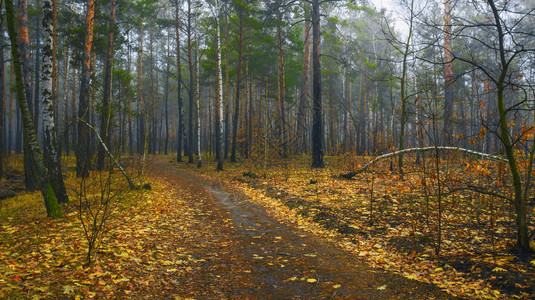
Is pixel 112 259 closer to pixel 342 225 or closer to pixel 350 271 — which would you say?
pixel 350 271

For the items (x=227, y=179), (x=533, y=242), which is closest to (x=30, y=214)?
(x=227, y=179)

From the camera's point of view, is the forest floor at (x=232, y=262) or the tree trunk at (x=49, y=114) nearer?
the forest floor at (x=232, y=262)

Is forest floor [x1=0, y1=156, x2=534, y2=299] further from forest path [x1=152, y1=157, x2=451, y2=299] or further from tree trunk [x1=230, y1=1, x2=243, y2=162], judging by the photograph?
tree trunk [x1=230, y1=1, x2=243, y2=162]

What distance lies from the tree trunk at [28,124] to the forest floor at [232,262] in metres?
0.45

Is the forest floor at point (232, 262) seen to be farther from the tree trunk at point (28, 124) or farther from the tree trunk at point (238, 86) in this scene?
the tree trunk at point (238, 86)

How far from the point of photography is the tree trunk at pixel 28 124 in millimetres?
5375

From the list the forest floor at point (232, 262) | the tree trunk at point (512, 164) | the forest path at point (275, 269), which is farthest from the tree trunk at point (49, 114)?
the tree trunk at point (512, 164)

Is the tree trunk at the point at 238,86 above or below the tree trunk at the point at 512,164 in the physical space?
above

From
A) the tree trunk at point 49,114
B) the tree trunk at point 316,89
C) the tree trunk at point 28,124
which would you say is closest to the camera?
the tree trunk at point 28,124

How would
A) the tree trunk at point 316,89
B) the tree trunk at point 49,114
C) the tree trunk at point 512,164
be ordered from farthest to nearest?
the tree trunk at point 316,89 < the tree trunk at point 49,114 < the tree trunk at point 512,164

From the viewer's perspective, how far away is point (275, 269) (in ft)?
15.0

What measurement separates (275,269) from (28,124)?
5.53 m

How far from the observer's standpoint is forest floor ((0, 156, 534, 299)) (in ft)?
12.3

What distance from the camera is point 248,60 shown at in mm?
23891
